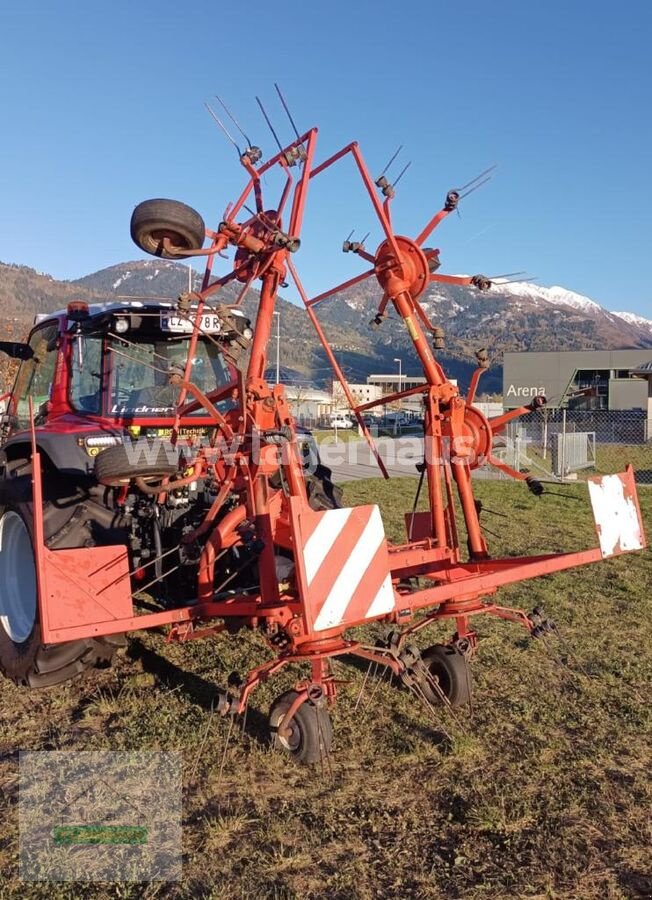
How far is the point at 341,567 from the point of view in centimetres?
300

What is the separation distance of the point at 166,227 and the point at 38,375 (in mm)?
2061

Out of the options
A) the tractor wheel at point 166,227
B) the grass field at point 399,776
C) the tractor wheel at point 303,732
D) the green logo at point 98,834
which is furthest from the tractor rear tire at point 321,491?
the green logo at point 98,834

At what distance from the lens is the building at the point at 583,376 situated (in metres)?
41.1

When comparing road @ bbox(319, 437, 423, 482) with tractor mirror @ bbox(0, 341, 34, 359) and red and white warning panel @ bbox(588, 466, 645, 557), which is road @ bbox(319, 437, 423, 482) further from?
red and white warning panel @ bbox(588, 466, 645, 557)

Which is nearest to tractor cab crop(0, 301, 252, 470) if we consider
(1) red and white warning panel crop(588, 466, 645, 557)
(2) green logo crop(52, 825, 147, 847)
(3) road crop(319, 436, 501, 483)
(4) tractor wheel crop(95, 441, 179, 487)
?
(4) tractor wheel crop(95, 441, 179, 487)

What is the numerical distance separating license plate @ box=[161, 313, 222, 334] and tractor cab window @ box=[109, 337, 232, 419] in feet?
0.66

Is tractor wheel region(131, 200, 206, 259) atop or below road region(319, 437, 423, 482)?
atop

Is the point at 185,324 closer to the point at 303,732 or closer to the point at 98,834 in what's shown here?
the point at 303,732

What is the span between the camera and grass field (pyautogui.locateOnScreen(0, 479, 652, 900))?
8.07ft

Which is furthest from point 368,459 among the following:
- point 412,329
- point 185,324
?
point 412,329

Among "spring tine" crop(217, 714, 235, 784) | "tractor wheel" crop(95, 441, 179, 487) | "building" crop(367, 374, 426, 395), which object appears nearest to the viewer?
"spring tine" crop(217, 714, 235, 784)

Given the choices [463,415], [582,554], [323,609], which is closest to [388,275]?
[463,415]

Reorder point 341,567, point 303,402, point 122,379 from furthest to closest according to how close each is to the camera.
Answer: point 303,402
point 122,379
point 341,567

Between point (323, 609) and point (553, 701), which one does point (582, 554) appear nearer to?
point (553, 701)
